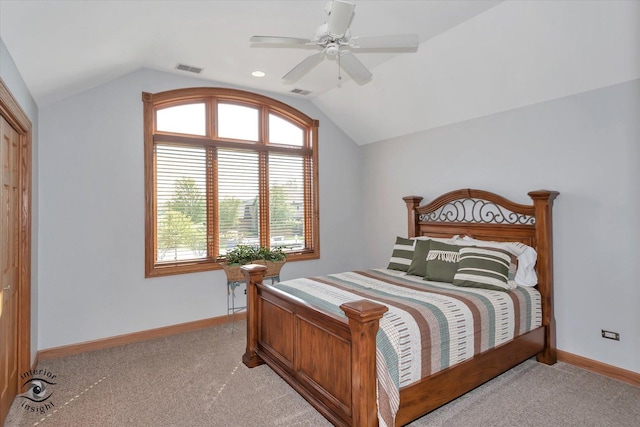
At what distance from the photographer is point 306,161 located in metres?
5.31

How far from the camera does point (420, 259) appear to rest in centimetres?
380

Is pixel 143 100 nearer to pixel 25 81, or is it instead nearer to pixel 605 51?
pixel 25 81

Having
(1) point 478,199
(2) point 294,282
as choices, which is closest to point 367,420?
(2) point 294,282

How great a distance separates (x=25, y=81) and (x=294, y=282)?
272 centimetres

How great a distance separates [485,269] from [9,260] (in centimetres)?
377

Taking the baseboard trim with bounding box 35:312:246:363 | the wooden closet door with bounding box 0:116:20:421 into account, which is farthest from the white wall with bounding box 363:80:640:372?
the wooden closet door with bounding box 0:116:20:421

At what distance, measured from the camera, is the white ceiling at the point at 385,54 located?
2453 millimetres

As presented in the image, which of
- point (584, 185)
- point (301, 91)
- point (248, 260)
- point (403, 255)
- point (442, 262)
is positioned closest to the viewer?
point (584, 185)

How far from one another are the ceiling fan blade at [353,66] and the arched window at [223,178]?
2238mm

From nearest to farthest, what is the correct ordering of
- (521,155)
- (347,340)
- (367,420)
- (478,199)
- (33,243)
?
1. (367,420)
2. (347,340)
3. (33,243)
4. (521,155)
5. (478,199)

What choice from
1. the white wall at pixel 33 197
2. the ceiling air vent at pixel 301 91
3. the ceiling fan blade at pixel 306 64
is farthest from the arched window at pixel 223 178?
the ceiling fan blade at pixel 306 64

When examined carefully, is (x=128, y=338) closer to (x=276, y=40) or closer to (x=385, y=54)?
(x=276, y=40)
